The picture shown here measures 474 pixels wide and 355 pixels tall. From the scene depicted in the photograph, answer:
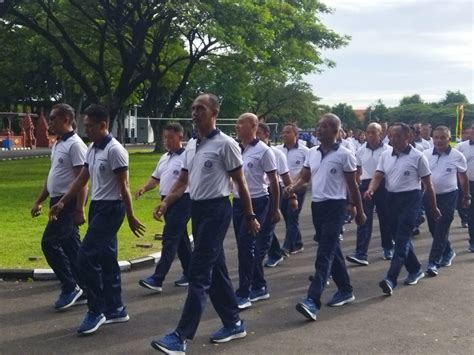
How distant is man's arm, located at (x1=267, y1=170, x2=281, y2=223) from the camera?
6.23 m

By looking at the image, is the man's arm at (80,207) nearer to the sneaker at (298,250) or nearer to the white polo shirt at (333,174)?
the white polo shirt at (333,174)

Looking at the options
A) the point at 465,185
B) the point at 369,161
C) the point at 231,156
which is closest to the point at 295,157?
the point at 369,161

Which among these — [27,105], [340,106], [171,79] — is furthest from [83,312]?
[340,106]

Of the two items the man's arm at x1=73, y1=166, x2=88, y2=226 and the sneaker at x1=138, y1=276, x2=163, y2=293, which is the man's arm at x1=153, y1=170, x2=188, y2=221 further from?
the sneaker at x1=138, y1=276, x2=163, y2=293

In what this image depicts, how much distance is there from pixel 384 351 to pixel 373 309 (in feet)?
4.17

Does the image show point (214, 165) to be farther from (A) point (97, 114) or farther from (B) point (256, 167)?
(B) point (256, 167)

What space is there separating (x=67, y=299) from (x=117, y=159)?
166cm

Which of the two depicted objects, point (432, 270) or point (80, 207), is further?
point (432, 270)

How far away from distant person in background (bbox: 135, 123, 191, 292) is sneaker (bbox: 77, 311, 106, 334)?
131cm

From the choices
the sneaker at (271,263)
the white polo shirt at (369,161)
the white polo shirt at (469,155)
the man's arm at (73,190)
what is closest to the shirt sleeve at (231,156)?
the man's arm at (73,190)

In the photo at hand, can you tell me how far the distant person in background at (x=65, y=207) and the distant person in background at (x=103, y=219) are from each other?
17.2 inches

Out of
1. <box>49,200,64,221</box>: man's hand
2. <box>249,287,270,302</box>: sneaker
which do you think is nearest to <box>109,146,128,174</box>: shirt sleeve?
<box>49,200,64,221</box>: man's hand

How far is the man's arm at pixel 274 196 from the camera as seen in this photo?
623 cm

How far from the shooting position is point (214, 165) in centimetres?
486
